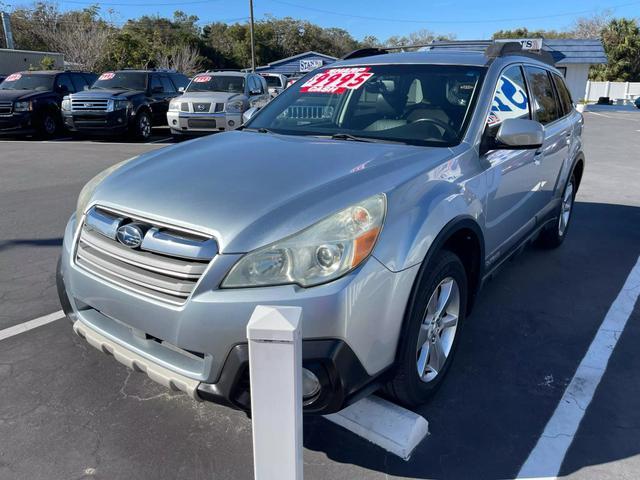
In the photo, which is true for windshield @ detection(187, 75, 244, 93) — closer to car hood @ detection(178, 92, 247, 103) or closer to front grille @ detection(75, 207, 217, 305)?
car hood @ detection(178, 92, 247, 103)

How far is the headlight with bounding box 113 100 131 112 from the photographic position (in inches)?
505

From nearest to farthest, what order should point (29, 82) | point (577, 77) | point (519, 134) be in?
point (519, 134) → point (29, 82) → point (577, 77)

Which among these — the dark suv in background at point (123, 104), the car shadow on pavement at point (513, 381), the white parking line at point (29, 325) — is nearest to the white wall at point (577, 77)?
the dark suv in background at point (123, 104)

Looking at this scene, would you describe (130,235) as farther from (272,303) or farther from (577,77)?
(577,77)

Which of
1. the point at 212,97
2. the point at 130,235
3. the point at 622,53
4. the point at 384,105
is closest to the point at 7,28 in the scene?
the point at 212,97

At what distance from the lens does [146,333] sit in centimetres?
222

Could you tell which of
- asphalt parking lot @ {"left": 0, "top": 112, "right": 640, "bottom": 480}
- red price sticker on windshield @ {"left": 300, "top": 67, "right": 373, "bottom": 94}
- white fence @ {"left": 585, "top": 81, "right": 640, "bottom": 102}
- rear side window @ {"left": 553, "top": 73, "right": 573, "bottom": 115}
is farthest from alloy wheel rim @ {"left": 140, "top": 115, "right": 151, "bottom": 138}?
white fence @ {"left": 585, "top": 81, "right": 640, "bottom": 102}

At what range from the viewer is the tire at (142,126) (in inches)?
531

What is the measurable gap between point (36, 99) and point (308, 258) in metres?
14.0

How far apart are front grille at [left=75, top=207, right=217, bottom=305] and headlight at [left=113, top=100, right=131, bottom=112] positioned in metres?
11.5

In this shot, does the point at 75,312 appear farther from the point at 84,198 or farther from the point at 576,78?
the point at 576,78

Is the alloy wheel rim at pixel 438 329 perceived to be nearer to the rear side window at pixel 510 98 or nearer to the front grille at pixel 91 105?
the rear side window at pixel 510 98

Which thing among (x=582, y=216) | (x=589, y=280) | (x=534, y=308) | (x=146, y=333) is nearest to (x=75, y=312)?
(x=146, y=333)

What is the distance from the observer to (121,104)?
12930 millimetres
